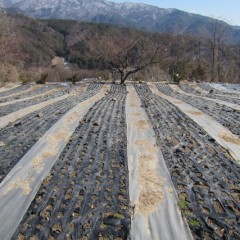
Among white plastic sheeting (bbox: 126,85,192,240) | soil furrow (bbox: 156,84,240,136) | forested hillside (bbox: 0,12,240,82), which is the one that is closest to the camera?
white plastic sheeting (bbox: 126,85,192,240)

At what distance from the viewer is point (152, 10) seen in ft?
588

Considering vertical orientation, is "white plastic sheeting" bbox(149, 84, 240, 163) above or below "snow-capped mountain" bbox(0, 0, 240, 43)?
below

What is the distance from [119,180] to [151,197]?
13.6 inches

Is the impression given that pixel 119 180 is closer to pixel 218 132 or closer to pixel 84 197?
pixel 84 197

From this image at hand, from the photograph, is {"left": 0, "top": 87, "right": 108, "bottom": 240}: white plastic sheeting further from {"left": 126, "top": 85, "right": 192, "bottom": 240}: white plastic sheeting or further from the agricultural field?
{"left": 126, "top": 85, "right": 192, "bottom": 240}: white plastic sheeting

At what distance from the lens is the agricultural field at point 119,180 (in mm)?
1904

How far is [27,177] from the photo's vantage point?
2594 millimetres

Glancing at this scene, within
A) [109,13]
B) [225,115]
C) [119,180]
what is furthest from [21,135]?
[109,13]

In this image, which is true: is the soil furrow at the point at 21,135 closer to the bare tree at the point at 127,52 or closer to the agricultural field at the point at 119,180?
the agricultural field at the point at 119,180

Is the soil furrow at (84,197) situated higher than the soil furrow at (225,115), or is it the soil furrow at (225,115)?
the soil furrow at (84,197)

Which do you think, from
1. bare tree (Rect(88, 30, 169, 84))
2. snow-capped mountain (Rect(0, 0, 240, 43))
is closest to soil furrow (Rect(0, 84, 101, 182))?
bare tree (Rect(88, 30, 169, 84))

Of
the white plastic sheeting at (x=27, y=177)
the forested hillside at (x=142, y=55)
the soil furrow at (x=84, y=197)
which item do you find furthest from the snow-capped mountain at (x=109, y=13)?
the soil furrow at (x=84, y=197)

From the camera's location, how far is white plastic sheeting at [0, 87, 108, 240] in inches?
79.5

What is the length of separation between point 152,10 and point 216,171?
190065 mm
